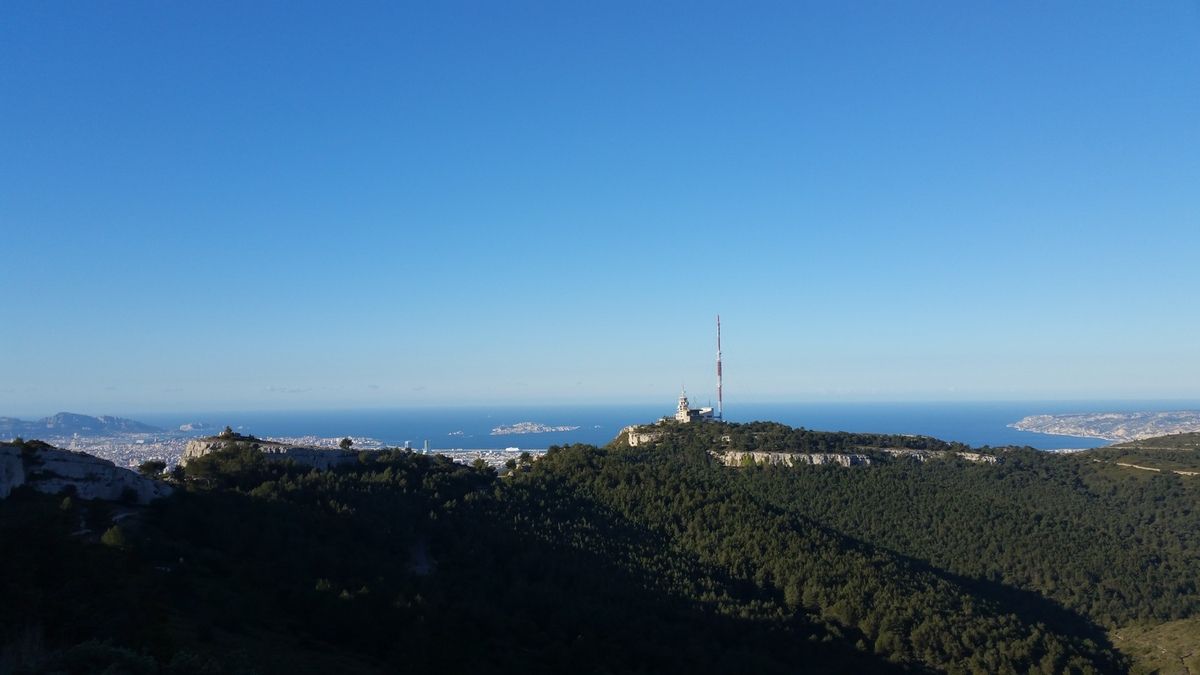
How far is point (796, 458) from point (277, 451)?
49.8 meters

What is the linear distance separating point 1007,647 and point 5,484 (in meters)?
42.9

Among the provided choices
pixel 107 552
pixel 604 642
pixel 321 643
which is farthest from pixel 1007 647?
pixel 107 552

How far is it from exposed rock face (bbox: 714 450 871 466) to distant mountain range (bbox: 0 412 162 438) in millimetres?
118371

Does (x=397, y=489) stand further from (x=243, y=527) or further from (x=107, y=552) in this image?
(x=107, y=552)

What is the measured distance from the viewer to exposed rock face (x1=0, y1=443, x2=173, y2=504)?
26.5 m

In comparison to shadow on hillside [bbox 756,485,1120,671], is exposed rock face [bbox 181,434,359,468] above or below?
above

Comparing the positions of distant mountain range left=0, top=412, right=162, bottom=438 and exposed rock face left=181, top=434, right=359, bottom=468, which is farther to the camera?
distant mountain range left=0, top=412, right=162, bottom=438

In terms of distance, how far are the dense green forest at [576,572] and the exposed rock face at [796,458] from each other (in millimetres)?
1708

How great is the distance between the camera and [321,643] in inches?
775

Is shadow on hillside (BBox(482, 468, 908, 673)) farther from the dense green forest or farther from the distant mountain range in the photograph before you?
the distant mountain range

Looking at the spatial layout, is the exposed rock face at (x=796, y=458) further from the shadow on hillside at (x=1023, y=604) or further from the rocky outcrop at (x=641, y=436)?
the shadow on hillside at (x=1023, y=604)

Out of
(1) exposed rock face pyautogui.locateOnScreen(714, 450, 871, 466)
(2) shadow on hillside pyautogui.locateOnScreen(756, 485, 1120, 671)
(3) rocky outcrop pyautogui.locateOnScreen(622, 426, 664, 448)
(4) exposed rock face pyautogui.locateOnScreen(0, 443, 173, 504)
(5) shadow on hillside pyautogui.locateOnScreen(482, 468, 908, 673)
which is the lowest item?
(2) shadow on hillside pyautogui.locateOnScreen(756, 485, 1120, 671)

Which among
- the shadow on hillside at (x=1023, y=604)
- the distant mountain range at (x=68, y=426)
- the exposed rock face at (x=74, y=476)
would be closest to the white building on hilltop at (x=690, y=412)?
the shadow on hillside at (x=1023, y=604)

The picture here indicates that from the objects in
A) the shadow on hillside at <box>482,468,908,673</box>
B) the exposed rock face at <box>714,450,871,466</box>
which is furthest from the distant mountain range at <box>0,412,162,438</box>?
the shadow on hillside at <box>482,468,908,673</box>
